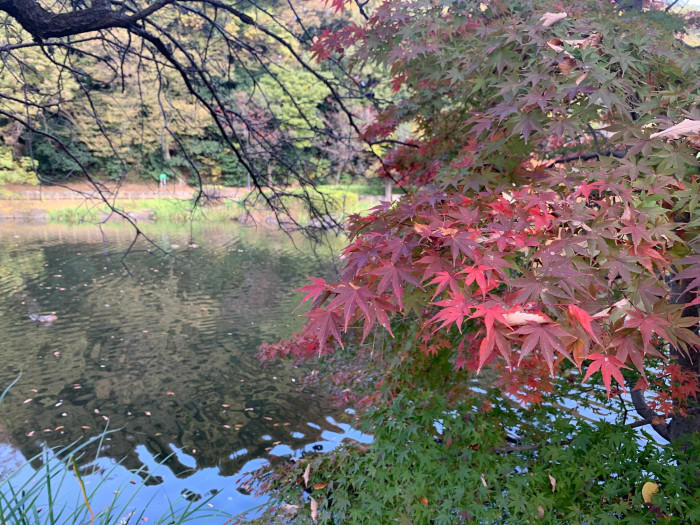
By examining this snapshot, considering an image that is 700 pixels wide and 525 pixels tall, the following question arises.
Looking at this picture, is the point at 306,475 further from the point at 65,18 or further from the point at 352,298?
the point at 65,18

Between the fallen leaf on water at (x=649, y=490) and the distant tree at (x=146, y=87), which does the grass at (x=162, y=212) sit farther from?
the fallen leaf on water at (x=649, y=490)

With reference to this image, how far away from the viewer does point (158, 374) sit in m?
6.94

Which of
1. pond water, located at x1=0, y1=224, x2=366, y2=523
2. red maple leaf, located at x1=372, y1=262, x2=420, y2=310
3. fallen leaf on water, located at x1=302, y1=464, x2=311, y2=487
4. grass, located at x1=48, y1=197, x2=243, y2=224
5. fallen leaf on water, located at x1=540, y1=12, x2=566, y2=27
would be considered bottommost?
pond water, located at x1=0, y1=224, x2=366, y2=523

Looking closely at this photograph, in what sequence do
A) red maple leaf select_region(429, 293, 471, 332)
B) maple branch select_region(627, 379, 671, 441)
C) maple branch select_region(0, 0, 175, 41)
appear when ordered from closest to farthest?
red maple leaf select_region(429, 293, 471, 332) < maple branch select_region(0, 0, 175, 41) < maple branch select_region(627, 379, 671, 441)

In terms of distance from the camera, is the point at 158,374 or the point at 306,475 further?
the point at 158,374

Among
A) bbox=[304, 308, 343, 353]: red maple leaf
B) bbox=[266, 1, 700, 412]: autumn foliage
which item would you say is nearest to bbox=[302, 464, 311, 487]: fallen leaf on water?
bbox=[266, 1, 700, 412]: autumn foliage

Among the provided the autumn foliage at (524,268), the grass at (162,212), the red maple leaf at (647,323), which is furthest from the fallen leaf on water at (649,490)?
the grass at (162,212)

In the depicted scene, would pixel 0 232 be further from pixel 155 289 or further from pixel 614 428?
pixel 614 428

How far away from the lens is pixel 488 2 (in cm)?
279

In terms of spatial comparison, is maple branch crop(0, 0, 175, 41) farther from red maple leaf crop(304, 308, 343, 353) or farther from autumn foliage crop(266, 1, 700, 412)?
red maple leaf crop(304, 308, 343, 353)

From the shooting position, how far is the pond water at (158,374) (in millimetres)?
4844

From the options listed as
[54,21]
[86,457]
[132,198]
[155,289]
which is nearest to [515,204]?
[54,21]

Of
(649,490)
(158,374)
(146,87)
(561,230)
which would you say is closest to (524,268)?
(561,230)

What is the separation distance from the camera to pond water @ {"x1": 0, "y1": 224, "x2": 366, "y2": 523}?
191 inches
